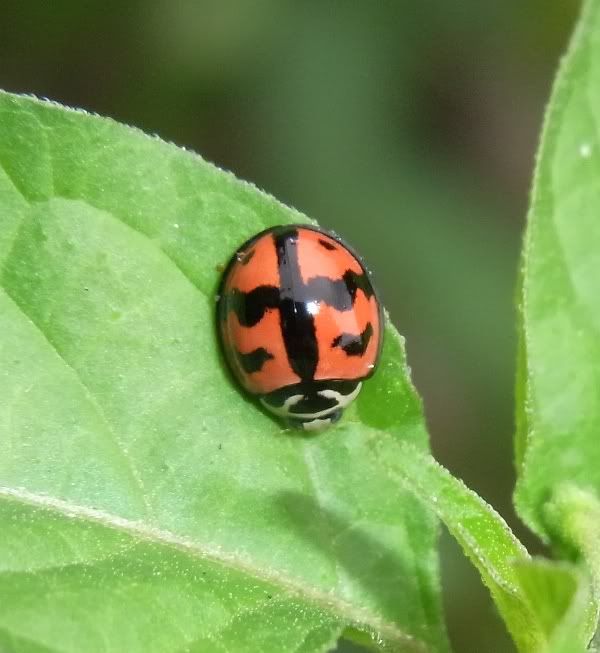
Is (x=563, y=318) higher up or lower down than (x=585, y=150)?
lower down

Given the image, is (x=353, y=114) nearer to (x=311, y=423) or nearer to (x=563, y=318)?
(x=563, y=318)

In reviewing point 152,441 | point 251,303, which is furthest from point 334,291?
point 152,441

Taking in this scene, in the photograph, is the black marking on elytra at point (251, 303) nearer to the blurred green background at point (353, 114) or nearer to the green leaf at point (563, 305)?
the green leaf at point (563, 305)

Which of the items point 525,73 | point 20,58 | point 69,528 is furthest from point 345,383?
point 525,73

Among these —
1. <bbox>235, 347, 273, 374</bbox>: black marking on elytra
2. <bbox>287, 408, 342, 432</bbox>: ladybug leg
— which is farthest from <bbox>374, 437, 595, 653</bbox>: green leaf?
<bbox>235, 347, 273, 374</bbox>: black marking on elytra

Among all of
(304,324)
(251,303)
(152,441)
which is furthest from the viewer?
(304,324)

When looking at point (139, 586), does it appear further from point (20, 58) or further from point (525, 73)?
point (525, 73)
